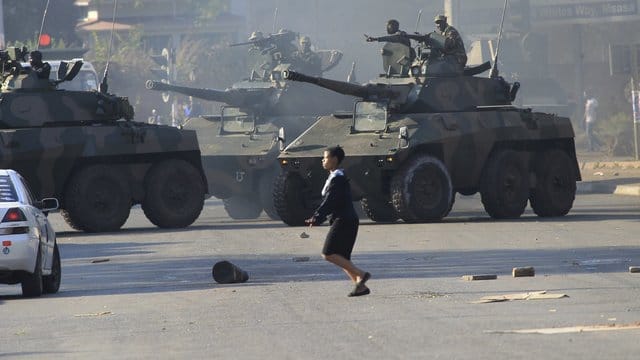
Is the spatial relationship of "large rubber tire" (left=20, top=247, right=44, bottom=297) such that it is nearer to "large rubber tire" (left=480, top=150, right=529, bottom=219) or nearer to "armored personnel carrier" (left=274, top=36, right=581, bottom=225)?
"armored personnel carrier" (left=274, top=36, right=581, bottom=225)

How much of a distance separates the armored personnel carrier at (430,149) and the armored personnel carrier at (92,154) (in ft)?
5.69

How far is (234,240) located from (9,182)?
7.10m

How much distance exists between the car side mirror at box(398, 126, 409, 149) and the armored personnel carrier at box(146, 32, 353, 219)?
3.38 m

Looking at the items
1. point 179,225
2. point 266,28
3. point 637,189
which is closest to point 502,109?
point 179,225

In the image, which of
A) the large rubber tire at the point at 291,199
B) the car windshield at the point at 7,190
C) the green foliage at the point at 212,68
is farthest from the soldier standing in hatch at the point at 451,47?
the green foliage at the point at 212,68

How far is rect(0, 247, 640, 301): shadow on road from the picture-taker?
55.9 ft

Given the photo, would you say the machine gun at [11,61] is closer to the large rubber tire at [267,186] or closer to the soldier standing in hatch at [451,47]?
the large rubber tire at [267,186]

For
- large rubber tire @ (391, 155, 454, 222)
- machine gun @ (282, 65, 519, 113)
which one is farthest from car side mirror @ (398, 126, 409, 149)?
machine gun @ (282, 65, 519, 113)

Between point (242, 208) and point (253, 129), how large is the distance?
1366 mm

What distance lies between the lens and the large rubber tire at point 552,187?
1068 inches

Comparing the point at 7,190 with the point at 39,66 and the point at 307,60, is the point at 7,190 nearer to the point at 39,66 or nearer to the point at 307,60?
A: the point at 39,66

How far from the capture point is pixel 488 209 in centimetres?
2652

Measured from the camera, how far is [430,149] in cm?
2564

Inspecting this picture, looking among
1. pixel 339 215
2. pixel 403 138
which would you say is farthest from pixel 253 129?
pixel 339 215
